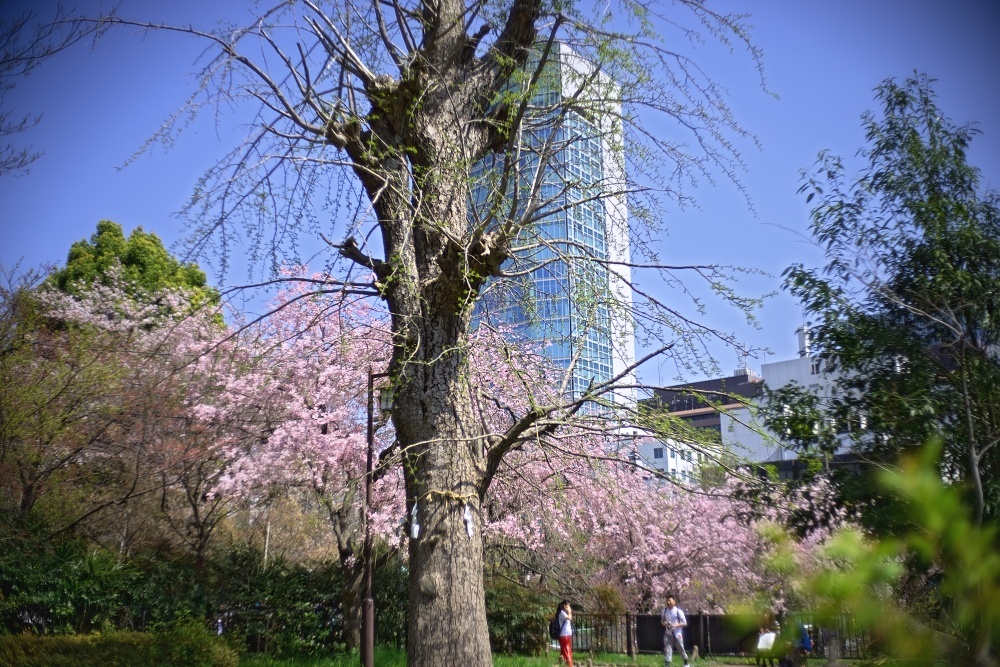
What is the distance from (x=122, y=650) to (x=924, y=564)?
9.50 metres

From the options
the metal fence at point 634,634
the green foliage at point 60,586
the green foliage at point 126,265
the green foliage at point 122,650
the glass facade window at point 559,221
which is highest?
the green foliage at point 126,265

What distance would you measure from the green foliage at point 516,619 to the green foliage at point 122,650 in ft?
20.3

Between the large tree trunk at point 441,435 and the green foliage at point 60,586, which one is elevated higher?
the large tree trunk at point 441,435

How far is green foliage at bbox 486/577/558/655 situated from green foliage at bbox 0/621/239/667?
6.19 meters

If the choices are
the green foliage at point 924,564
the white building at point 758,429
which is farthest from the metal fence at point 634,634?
the green foliage at point 924,564

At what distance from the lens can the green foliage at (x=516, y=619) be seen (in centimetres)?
1487

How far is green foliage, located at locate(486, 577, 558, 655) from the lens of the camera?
48.8ft

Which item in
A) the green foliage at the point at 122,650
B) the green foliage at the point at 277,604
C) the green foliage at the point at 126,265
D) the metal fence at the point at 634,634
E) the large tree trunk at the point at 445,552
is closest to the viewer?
the large tree trunk at the point at 445,552

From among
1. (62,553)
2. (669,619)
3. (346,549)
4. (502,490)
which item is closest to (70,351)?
(62,553)

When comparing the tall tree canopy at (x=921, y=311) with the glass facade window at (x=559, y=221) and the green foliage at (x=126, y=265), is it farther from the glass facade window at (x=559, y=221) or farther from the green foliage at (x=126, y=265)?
the green foliage at (x=126, y=265)

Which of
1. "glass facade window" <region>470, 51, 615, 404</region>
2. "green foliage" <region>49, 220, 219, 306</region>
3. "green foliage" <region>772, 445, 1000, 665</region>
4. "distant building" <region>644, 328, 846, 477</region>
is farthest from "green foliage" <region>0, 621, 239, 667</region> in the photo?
"green foliage" <region>49, 220, 219, 306</region>

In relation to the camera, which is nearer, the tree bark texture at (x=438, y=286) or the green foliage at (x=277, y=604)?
the tree bark texture at (x=438, y=286)

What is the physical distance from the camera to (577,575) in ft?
57.5

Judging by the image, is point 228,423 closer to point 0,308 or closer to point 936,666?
point 0,308
